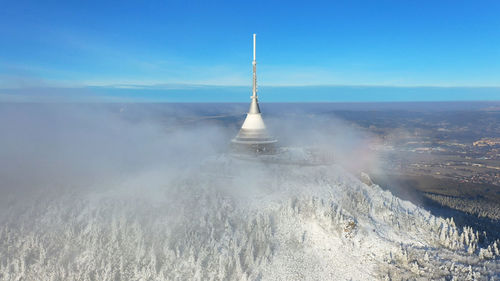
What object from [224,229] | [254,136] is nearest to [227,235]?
[224,229]

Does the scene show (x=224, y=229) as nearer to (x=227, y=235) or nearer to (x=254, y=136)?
(x=227, y=235)

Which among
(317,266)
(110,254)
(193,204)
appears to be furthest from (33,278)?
(317,266)

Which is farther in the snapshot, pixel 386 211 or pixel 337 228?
pixel 386 211

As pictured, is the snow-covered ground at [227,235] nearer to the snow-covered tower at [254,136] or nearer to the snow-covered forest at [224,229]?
the snow-covered forest at [224,229]

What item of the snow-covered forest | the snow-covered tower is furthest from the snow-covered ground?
the snow-covered tower

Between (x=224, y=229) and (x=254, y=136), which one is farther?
(x=254, y=136)

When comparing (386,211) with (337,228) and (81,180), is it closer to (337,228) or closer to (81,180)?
(337,228)
